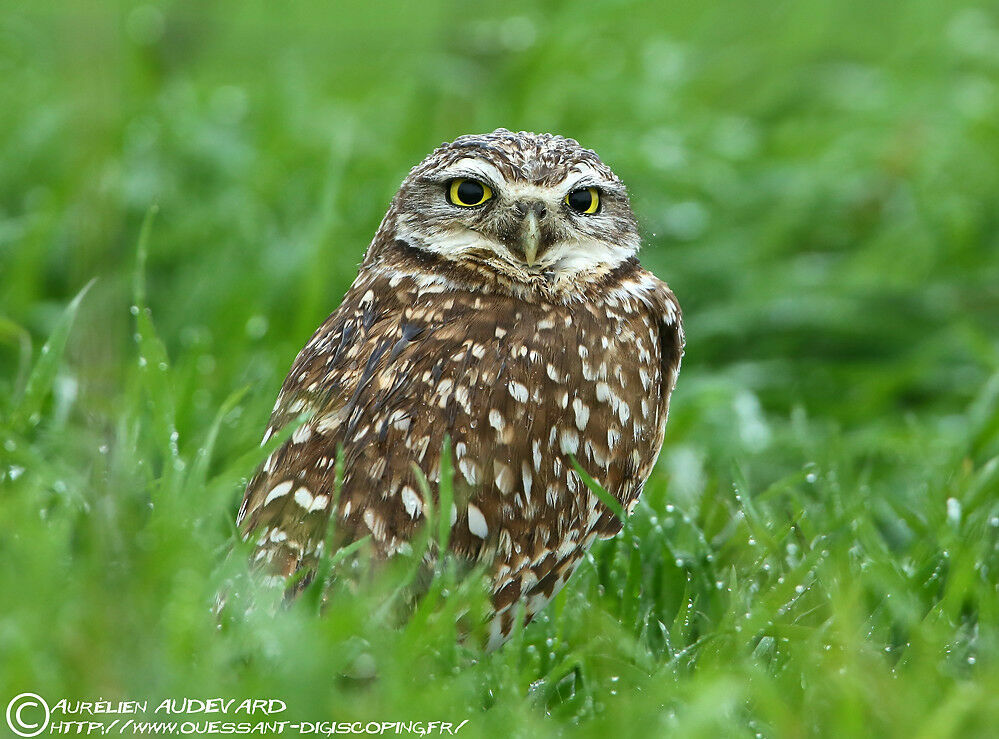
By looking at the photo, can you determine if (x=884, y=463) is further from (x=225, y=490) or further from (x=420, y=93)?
(x=225, y=490)

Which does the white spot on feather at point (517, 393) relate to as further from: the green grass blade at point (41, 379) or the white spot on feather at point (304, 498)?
the green grass blade at point (41, 379)

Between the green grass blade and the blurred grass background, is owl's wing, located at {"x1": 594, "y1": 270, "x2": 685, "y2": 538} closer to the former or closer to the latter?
the blurred grass background

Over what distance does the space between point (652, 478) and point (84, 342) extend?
1.84 meters

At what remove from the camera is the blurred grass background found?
2059 millimetres

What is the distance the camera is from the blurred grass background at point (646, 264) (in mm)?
2059

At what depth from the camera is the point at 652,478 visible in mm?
3352

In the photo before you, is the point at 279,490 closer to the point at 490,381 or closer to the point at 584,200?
the point at 490,381

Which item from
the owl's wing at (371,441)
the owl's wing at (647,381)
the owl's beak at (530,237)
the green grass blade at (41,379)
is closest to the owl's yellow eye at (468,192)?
the owl's beak at (530,237)

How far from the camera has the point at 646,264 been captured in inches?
201

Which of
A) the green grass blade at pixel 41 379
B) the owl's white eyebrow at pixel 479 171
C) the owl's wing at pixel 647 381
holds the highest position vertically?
the owl's white eyebrow at pixel 479 171

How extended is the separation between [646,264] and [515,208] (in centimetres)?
240

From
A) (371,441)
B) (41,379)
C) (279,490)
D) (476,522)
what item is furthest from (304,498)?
(41,379)

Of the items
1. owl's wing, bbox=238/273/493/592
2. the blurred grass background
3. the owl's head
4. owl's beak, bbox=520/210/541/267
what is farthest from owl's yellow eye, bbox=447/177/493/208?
the blurred grass background

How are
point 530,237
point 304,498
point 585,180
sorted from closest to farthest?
1. point 304,498
2. point 530,237
3. point 585,180
